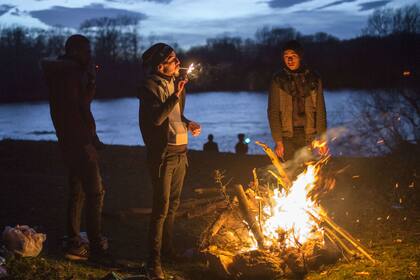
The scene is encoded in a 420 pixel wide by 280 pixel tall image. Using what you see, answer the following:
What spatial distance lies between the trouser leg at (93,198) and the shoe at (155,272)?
0.70 metres

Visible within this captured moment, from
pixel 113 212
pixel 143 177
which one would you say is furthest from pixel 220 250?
pixel 143 177

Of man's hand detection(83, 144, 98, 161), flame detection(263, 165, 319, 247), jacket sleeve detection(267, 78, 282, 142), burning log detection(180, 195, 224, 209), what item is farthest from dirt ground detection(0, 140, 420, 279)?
jacket sleeve detection(267, 78, 282, 142)

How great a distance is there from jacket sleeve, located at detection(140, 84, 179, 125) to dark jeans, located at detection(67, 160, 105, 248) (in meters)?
0.78

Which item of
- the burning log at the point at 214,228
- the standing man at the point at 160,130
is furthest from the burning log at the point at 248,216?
the standing man at the point at 160,130

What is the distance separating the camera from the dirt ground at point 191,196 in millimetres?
4707

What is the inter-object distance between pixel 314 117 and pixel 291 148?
40 centimetres

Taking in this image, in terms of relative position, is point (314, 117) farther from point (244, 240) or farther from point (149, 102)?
point (149, 102)

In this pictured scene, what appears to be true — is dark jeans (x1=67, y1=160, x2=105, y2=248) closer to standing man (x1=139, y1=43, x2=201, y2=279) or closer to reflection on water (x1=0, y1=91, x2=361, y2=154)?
standing man (x1=139, y1=43, x2=201, y2=279)

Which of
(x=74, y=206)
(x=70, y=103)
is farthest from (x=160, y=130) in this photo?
(x=74, y=206)

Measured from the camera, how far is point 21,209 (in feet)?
22.3

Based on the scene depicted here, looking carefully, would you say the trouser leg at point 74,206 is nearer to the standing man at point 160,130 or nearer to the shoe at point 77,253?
the shoe at point 77,253

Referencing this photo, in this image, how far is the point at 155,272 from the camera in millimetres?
4504

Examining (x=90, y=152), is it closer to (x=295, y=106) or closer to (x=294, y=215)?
(x=294, y=215)

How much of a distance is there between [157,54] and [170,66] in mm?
150
